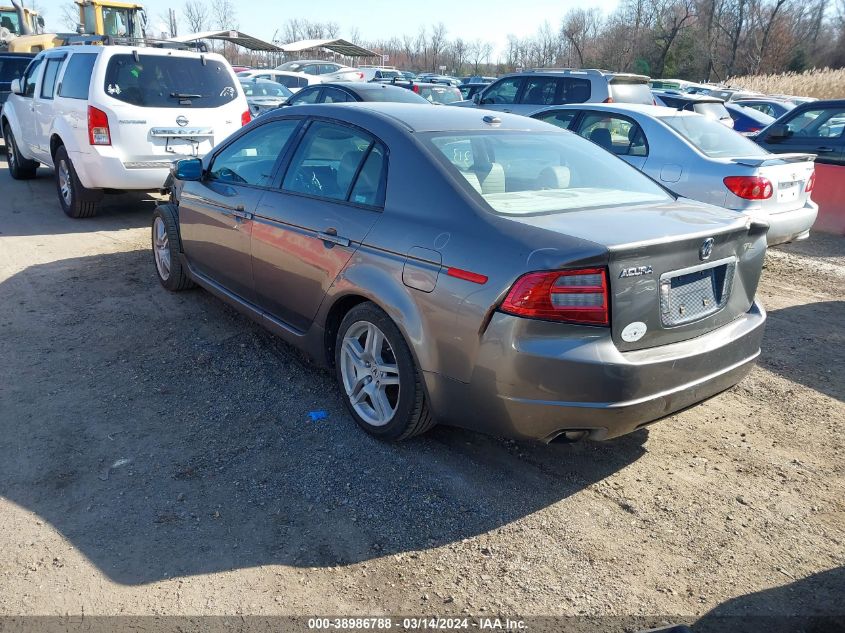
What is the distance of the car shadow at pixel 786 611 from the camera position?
254 centimetres

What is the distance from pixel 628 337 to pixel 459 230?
34.5 inches

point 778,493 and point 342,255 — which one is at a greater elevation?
point 342,255

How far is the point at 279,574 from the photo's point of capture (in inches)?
108

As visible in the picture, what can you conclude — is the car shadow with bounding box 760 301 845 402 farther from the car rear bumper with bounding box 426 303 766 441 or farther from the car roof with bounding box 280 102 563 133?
the car roof with bounding box 280 102 563 133

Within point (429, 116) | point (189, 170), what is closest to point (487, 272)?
point (429, 116)

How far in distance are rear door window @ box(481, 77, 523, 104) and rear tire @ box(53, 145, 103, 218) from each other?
24.6 feet

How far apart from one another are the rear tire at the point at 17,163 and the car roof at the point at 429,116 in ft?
29.6

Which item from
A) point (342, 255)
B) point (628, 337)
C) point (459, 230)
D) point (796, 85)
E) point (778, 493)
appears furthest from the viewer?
point (796, 85)

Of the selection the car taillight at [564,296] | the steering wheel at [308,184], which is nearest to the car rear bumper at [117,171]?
the steering wheel at [308,184]

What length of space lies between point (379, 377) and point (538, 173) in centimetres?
143

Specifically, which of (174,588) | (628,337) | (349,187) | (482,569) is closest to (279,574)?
(174,588)

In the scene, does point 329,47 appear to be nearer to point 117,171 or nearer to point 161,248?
point 117,171

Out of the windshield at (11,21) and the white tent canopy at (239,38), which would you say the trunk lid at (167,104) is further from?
the white tent canopy at (239,38)

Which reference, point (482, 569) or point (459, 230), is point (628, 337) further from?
point (482, 569)
